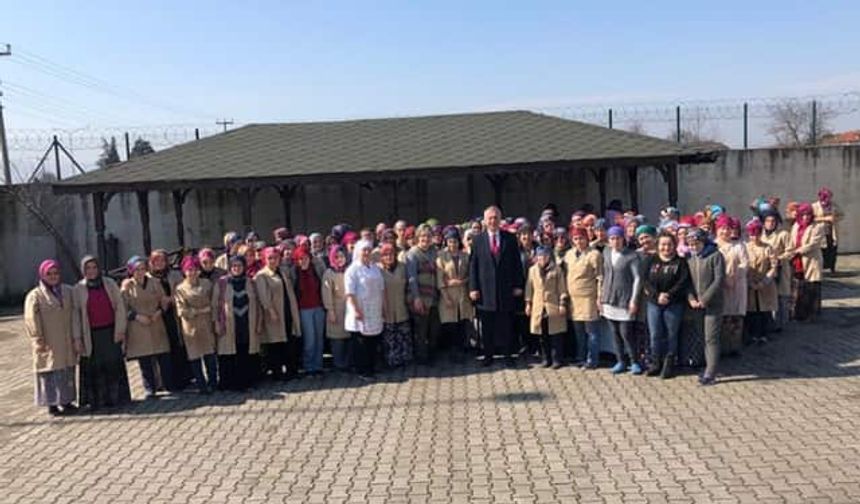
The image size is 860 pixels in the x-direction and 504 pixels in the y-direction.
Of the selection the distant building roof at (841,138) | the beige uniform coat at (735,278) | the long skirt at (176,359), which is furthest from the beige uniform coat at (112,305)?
the distant building roof at (841,138)

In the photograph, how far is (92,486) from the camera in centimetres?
553

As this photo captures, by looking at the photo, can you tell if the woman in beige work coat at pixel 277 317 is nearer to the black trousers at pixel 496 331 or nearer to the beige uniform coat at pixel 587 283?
the black trousers at pixel 496 331

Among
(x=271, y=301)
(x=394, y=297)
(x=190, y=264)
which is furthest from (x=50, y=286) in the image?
(x=394, y=297)

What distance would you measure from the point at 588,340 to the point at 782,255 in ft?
10.0

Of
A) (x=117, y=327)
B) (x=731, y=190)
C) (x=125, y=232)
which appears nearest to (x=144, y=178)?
(x=125, y=232)

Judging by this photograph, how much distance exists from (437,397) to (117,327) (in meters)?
3.37

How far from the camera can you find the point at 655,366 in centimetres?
752

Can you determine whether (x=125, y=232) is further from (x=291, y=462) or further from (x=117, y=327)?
(x=291, y=462)

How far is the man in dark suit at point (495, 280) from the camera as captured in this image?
814cm

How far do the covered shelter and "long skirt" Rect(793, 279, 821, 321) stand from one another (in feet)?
10.3

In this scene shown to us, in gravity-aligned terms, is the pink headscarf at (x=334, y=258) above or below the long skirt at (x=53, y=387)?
above

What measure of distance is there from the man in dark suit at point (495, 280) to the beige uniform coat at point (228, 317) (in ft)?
7.84

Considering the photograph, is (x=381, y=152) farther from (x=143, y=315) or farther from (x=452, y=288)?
(x=143, y=315)

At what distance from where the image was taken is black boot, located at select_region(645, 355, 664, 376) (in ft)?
24.7
